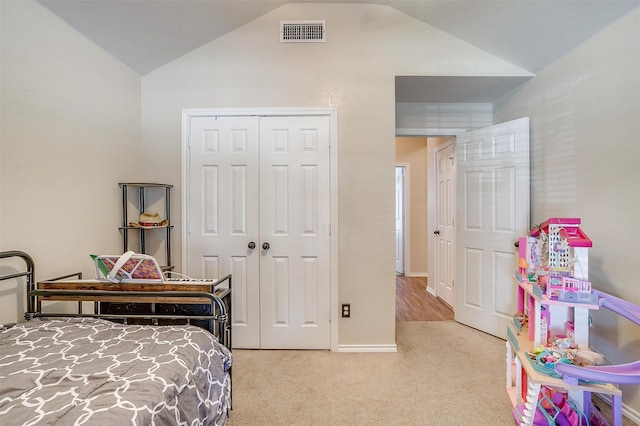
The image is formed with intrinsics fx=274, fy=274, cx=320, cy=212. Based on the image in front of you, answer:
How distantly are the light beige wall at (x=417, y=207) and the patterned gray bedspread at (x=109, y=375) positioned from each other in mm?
4325

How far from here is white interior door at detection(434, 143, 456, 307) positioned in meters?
3.46

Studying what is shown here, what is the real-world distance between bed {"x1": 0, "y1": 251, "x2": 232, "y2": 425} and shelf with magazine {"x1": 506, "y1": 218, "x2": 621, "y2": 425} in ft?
5.07

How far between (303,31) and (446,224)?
2.86m

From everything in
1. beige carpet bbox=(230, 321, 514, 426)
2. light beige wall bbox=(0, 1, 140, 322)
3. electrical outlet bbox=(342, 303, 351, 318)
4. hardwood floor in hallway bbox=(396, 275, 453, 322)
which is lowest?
hardwood floor in hallway bbox=(396, 275, 453, 322)

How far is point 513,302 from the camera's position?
2574 millimetres

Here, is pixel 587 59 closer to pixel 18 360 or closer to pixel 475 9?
pixel 475 9

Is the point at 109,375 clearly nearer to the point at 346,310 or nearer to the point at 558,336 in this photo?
the point at 346,310

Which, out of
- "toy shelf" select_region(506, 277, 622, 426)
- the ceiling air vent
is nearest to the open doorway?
the ceiling air vent

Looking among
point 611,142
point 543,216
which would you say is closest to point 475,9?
point 611,142

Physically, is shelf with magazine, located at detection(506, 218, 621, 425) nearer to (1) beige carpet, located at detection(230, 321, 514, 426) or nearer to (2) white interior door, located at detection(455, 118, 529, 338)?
(1) beige carpet, located at detection(230, 321, 514, 426)

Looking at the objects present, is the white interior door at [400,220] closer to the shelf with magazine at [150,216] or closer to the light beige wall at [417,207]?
the light beige wall at [417,207]

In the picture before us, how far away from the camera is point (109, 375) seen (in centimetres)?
99

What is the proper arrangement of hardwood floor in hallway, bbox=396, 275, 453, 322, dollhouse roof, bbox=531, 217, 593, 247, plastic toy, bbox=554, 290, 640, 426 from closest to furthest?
plastic toy, bbox=554, 290, 640, 426 → dollhouse roof, bbox=531, 217, 593, 247 → hardwood floor in hallway, bbox=396, 275, 453, 322

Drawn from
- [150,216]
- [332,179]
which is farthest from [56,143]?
[332,179]
